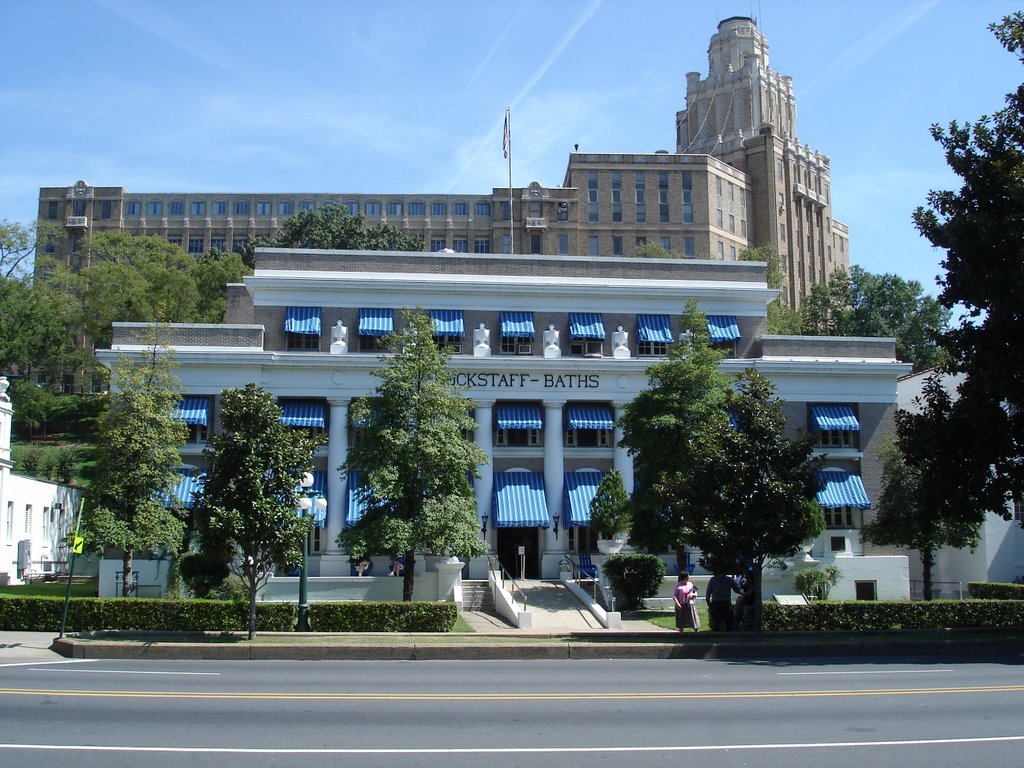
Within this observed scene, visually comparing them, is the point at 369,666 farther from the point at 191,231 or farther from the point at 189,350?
the point at 191,231

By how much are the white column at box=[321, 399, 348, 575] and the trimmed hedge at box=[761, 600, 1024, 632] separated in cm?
1905

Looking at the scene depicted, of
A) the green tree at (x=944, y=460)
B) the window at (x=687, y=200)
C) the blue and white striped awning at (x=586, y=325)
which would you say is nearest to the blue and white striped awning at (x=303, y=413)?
the blue and white striped awning at (x=586, y=325)

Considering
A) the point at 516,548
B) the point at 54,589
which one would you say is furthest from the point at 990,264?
the point at 54,589

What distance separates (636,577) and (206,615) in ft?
51.7

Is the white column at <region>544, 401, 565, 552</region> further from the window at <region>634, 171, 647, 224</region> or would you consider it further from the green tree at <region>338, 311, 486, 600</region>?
the window at <region>634, 171, 647, 224</region>

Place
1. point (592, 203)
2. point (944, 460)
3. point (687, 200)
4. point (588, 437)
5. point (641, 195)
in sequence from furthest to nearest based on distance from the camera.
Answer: point (641, 195) → point (687, 200) → point (592, 203) → point (588, 437) → point (944, 460)

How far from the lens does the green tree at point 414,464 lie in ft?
102

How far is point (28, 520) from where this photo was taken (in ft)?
140

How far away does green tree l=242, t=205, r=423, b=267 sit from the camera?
6969 cm

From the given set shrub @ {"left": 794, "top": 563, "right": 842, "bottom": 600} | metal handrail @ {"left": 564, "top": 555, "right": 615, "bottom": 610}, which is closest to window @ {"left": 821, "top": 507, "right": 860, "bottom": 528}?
shrub @ {"left": 794, "top": 563, "right": 842, "bottom": 600}

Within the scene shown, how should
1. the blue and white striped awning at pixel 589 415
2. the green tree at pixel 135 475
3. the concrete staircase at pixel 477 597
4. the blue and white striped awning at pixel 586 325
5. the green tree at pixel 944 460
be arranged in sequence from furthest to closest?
the blue and white striped awning at pixel 586 325, the blue and white striped awning at pixel 589 415, the concrete staircase at pixel 477 597, the green tree at pixel 135 475, the green tree at pixel 944 460

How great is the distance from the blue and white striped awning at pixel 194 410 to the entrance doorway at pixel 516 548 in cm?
1303

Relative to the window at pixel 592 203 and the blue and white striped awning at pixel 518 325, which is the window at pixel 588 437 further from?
the window at pixel 592 203

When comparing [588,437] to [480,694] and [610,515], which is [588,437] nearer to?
[610,515]
